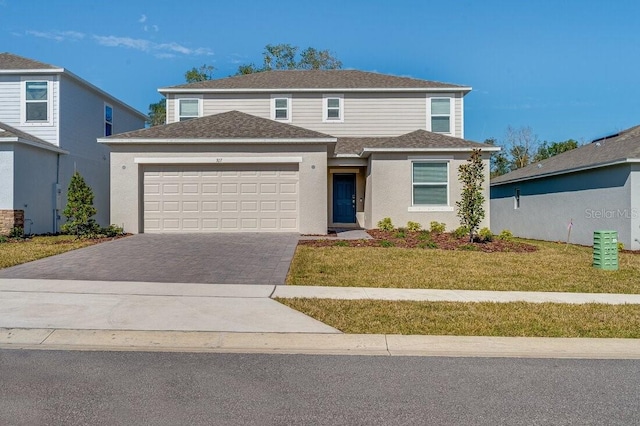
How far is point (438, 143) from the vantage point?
1980cm

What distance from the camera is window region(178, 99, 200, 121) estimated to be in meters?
23.9

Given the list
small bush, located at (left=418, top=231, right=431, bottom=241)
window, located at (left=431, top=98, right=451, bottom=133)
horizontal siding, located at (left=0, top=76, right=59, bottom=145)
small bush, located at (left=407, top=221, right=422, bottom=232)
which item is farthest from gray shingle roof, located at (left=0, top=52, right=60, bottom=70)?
window, located at (left=431, top=98, right=451, bottom=133)

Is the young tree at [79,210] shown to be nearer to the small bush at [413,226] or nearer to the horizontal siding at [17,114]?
the horizontal siding at [17,114]

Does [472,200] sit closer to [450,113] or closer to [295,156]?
[295,156]

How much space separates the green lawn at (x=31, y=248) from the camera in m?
11.4

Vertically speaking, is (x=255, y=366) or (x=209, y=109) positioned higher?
(x=209, y=109)

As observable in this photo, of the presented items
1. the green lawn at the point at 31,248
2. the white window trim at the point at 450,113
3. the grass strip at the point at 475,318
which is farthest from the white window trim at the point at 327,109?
the grass strip at the point at 475,318

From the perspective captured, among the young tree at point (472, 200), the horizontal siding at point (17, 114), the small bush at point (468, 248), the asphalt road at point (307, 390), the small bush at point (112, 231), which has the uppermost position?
the horizontal siding at point (17, 114)

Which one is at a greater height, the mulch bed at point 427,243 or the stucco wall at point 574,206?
the stucco wall at point 574,206

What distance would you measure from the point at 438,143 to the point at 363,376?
16.2 metres

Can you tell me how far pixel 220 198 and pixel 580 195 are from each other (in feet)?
48.2

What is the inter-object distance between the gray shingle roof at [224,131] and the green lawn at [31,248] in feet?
13.8

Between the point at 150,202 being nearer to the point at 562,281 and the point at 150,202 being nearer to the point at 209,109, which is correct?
the point at 209,109

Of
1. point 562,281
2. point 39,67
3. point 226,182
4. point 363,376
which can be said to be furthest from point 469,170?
point 39,67
